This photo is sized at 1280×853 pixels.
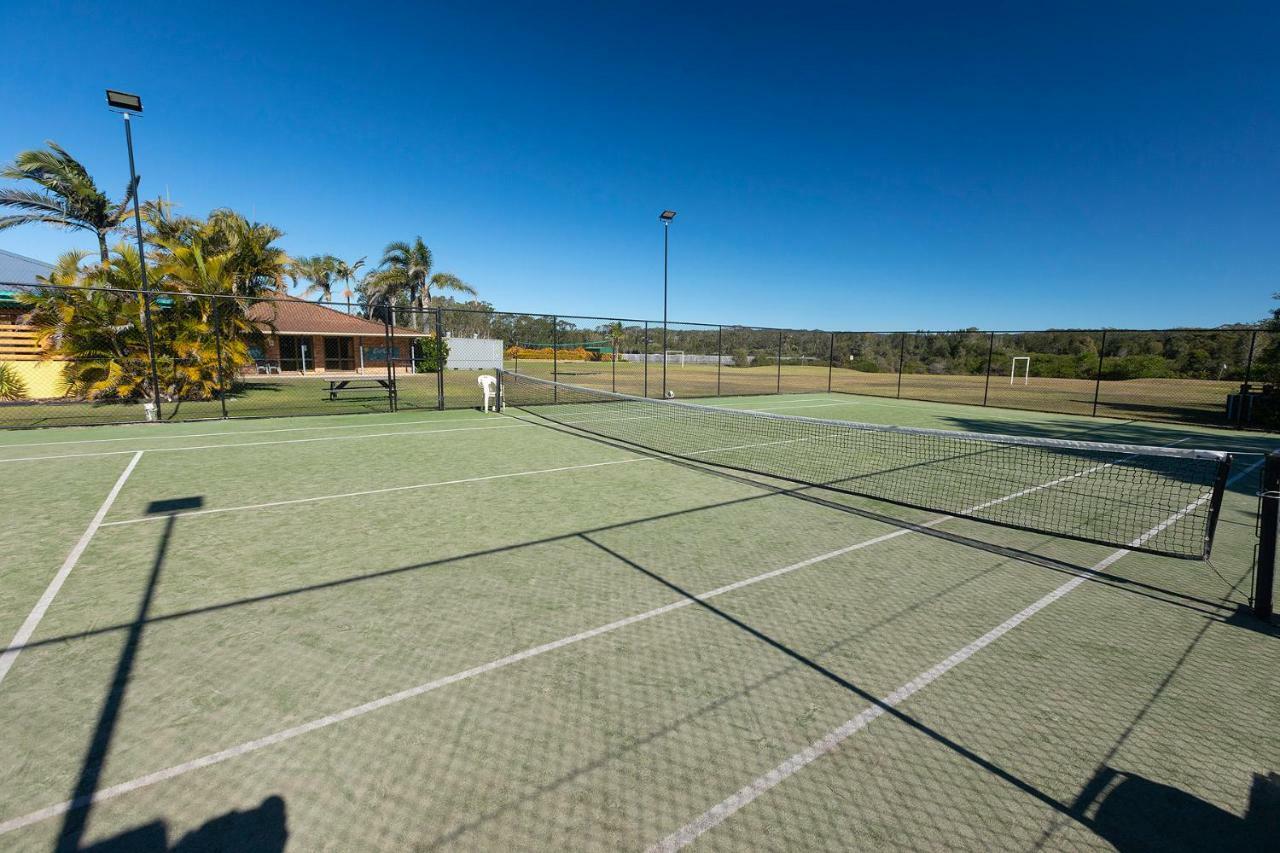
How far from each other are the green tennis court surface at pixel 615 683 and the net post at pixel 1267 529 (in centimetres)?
20

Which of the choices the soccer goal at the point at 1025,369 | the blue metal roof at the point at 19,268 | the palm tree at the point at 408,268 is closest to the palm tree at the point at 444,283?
the palm tree at the point at 408,268

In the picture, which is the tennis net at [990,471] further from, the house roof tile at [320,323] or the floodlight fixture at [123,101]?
the house roof tile at [320,323]

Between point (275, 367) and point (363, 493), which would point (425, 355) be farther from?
point (363, 493)

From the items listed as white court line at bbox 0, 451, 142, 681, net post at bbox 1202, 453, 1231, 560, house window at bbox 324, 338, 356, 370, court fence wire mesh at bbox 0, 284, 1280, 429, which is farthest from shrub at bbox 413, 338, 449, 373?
net post at bbox 1202, 453, 1231, 560

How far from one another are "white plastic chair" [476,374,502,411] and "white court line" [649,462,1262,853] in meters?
15.2

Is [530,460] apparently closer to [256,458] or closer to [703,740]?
[256,458]

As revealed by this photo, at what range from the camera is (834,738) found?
3184 millimetres

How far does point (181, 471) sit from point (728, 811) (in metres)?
10.4

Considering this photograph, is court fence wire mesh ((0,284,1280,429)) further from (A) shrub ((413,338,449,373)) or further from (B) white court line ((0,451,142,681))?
(B) white court line ((0,451,142,681))

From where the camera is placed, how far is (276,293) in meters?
25.2

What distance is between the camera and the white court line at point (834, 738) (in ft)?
8.43

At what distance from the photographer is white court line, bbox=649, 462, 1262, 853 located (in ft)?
8.43

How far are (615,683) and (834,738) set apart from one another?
1353 millimetres

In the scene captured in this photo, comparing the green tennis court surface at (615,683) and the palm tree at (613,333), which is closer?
the green tennis court surface at (615,683)
